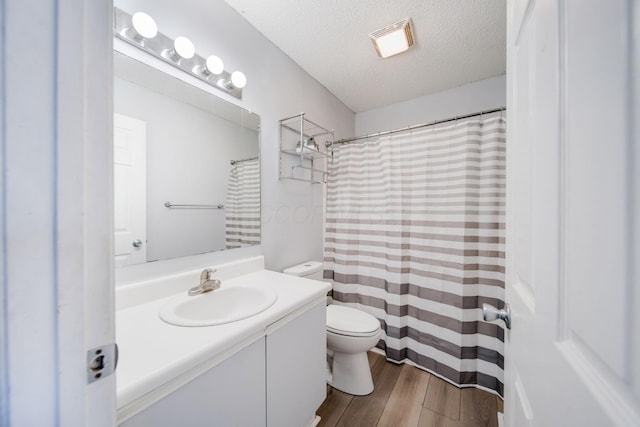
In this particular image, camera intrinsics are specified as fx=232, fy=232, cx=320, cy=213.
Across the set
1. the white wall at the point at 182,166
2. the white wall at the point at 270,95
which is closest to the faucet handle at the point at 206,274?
the white wall at the point at 182,166

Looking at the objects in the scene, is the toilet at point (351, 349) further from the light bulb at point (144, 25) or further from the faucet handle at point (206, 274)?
the light bulb at point (144, 25)

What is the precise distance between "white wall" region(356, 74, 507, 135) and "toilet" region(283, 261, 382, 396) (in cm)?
199

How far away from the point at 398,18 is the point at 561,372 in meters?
1.80

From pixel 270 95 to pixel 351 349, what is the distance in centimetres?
178

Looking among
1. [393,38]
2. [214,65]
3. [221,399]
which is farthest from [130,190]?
[393,38]

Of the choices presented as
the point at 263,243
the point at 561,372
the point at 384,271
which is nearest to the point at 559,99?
the point at 561,372

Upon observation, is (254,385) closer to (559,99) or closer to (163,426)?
(163,426)

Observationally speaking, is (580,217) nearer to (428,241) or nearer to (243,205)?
(243,205)

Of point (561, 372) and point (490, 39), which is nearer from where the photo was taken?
point (561, 372)

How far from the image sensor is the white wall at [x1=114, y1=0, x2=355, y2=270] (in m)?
1.18

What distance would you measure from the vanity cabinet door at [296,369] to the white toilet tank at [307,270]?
0.48m

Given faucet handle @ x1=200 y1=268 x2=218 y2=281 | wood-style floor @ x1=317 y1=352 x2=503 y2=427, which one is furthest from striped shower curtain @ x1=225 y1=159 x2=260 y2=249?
wood-style floor @ x1=317 y1=352 x2=503 y2=427

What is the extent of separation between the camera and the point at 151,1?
40.9 inches

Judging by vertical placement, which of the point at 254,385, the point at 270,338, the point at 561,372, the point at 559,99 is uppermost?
the point at 559,99
